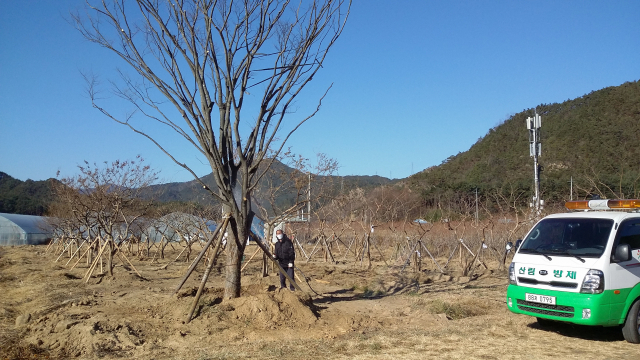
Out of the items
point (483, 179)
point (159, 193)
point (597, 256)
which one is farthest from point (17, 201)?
point (597, 256)

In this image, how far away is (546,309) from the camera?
750cm

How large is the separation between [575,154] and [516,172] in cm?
535

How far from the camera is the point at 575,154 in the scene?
1820 inches

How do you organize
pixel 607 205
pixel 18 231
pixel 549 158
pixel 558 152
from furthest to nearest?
pixel 558 152 < pixel 549 158 < pixel 18 231 < pixel 607 205

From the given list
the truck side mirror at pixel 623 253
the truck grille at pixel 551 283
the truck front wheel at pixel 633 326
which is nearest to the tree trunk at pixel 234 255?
the truck grille at pixel 551 283

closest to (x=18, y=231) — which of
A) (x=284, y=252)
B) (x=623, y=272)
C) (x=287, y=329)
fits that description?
(x=284, y=252)

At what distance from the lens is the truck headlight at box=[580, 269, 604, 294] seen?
279 inches

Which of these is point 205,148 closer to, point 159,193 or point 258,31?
point 258,31

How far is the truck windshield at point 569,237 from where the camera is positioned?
7.67m

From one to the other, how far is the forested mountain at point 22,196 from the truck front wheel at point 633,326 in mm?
53452

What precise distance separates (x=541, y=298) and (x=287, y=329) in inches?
153

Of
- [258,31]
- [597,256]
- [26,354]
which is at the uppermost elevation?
[258,31]

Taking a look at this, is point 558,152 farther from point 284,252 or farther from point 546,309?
point 546,309

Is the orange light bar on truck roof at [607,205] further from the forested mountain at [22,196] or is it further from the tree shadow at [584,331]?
the forested mountain at [22,196]
